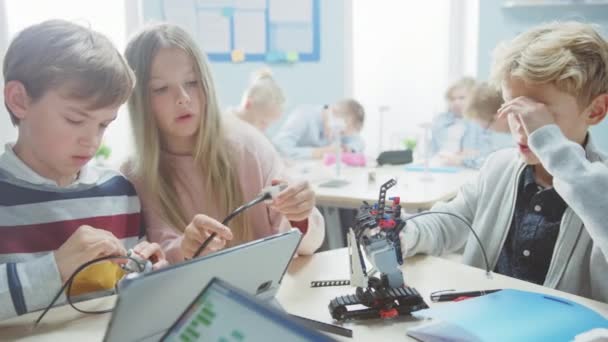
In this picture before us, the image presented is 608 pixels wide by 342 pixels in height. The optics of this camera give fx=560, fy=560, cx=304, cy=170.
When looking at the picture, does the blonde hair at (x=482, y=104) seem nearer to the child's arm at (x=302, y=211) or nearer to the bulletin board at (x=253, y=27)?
the bulletin board at (x=253, y=27)

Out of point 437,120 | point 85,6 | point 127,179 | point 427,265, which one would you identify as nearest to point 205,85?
point 127,179

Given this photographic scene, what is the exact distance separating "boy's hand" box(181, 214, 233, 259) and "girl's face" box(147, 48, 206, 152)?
1.12 feet

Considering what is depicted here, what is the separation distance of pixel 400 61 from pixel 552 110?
3.50 metres

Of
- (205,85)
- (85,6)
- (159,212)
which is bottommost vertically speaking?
(159,212)

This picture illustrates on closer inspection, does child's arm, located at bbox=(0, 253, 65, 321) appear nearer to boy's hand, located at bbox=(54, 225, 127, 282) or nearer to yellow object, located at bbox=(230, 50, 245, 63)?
boy's hand, located at bbox=(54, 225, 127, 282)

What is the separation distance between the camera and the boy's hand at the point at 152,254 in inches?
39.1

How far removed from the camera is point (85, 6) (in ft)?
9.17

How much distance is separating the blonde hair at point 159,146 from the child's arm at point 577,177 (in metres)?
0.67

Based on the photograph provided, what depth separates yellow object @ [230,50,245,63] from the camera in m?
3.79

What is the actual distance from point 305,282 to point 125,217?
17.5 inches

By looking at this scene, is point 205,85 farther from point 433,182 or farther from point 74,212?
point 433,182

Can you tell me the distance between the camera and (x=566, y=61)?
1.09 meters

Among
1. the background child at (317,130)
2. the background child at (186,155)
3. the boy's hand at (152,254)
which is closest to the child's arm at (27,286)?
the boy's hand at (152,254)

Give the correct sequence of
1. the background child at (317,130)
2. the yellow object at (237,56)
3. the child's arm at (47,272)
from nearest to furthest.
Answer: the child's arm at (47,272) → the background child at (317,130) → the yellow object at (237,56)
